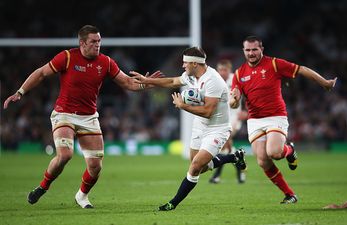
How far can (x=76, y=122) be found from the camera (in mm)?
12297

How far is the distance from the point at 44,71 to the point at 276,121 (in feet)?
11.8

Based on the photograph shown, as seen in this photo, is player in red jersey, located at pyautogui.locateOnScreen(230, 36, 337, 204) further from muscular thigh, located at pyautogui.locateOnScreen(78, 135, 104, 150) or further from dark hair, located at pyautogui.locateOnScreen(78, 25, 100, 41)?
dark hair, located at pyautogui.locateOnScreen(78, 25, 100, 41)

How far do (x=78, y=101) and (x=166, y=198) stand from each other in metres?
2.67

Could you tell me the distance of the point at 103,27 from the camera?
35.8 meters

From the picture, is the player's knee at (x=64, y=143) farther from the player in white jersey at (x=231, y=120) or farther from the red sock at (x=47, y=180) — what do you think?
the player in white jersey at (x=231, y=120)

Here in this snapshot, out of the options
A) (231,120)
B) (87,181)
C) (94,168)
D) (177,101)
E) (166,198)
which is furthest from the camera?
(231,120)

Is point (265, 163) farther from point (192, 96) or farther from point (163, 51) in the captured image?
point (163, 51)

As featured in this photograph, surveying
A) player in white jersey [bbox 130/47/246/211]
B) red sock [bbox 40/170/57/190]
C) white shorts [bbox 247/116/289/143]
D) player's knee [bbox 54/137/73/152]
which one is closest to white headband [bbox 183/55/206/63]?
player in white jersey [bbox 130/47/246/211]

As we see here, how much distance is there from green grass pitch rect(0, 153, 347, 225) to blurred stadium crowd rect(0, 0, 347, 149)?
30.6 ft

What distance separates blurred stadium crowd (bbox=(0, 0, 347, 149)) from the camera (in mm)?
33438

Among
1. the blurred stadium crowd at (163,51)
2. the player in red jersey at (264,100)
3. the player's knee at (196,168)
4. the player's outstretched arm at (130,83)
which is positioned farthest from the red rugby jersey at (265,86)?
the blurred stadium crowd at (163,51)

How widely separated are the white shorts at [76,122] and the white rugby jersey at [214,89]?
4.99 ft

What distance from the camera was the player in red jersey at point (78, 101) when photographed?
12.1m

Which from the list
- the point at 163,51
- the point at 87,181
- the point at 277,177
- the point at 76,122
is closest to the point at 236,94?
the point at 277,177
